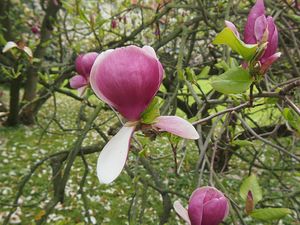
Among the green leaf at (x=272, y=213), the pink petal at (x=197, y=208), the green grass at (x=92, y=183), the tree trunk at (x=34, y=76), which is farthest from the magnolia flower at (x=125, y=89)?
→ the tree trunk at (x=34, y=76)

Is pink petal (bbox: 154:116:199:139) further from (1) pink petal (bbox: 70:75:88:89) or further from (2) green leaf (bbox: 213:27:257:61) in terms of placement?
(1) pink petal (bbox: 70:75:88:89)

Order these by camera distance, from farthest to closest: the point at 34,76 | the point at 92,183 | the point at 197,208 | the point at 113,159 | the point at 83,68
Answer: the point at 34,76 → the point at 92,183 → the point at 83,68 → the point at 197,208 → the point at 113,159

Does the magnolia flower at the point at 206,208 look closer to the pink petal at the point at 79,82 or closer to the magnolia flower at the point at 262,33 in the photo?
the magnolia flower at the point at 262,33

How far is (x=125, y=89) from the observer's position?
51 centimetres

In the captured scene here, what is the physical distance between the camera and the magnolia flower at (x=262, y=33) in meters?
0.57

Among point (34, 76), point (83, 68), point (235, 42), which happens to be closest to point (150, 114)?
point (235, 42)

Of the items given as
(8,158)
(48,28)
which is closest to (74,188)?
(8,158)

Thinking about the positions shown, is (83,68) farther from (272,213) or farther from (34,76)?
(34,76)

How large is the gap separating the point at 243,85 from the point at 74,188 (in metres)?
3.02

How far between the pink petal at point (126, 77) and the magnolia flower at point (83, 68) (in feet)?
1.38

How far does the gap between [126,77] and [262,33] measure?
22 centimetres

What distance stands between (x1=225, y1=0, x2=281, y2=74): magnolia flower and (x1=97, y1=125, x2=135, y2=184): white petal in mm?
231

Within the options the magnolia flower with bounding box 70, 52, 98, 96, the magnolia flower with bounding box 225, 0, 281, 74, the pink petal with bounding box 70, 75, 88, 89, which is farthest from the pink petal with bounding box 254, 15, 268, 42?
the pink petal with bounding box 70, 75, 88, 89

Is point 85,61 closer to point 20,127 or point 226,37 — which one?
point 226,37
